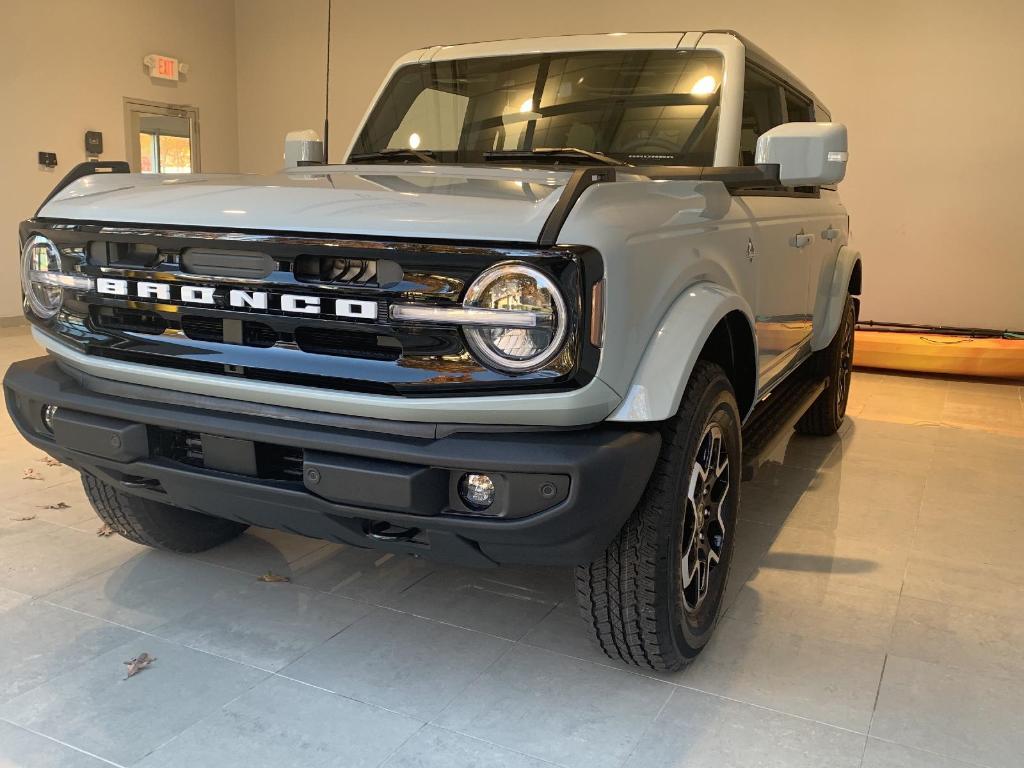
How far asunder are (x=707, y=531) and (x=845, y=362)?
8.89 feet

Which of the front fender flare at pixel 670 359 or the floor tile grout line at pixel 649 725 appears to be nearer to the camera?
the front fender flare at pixel 670 359

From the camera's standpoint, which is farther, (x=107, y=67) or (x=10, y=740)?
(x=107, y=67)

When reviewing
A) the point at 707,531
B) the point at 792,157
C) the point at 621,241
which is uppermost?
the point at 792,157

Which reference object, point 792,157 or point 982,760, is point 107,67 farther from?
point 982,760

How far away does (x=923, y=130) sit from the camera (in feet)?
24.1

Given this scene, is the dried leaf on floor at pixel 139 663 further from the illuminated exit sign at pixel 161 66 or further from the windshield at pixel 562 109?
the illuminated exit sign at pixel 161 66

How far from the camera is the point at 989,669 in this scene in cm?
224

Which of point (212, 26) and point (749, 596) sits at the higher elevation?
point (212, 26)

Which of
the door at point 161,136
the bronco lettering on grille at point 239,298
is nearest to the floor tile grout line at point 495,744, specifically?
the bronco lettering on grille at point 239,298

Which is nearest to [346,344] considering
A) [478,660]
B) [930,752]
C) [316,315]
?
[316,315]

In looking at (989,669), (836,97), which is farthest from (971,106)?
(989,669)

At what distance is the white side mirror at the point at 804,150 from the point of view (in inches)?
93.3

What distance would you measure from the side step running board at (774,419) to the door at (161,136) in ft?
25.4

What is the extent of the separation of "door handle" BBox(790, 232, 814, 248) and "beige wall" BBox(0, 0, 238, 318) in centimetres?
733
